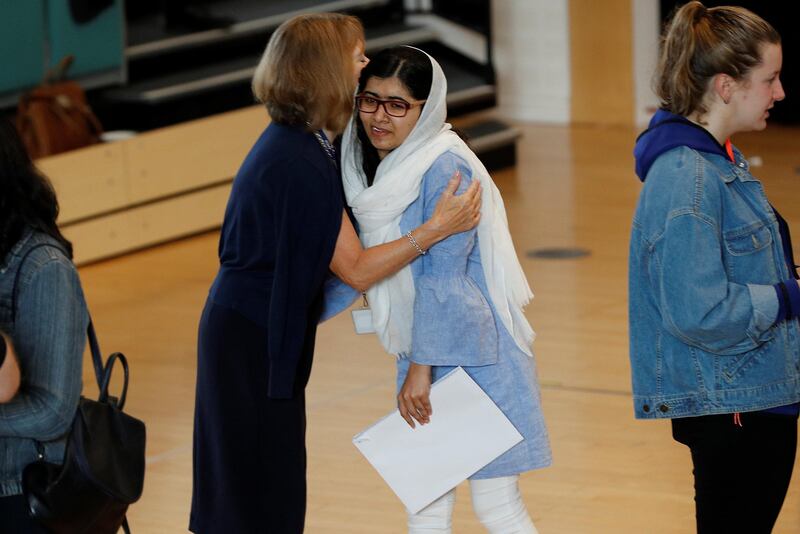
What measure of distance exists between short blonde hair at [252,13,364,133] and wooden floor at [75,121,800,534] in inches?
65.4

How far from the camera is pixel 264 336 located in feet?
10.1

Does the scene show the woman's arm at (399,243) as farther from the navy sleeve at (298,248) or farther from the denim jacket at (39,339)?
the denim jacket at (39,339)

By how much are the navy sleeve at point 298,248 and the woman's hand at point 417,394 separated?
237mm

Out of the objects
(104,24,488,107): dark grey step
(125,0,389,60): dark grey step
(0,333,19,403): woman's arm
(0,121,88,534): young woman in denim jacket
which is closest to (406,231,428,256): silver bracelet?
(0,121,88,534): young woman in denim jacket

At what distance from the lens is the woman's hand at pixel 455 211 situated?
9.60 ft

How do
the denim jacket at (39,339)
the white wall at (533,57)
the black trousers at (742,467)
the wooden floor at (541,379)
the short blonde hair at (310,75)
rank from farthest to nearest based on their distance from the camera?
the white wall at (533,57) < the wooden floor at (541,379) < the short blonde hair at (310,75) < the black trousers at (742,467) < the denim jacket at (39,339)

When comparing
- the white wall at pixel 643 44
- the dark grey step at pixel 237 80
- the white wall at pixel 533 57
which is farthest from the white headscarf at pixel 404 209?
the white wall at pixel 533 57

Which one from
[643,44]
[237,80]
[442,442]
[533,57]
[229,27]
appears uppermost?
[442,442]

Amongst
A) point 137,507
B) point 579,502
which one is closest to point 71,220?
point 137,507

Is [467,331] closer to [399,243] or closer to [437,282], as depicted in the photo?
[437,282]

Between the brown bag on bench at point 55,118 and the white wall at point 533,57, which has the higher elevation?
the brown bag on bench at point 55,118

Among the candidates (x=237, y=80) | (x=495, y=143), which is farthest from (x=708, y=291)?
(x=495, y=143)

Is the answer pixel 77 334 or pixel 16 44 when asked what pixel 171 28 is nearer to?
pixel 16 44

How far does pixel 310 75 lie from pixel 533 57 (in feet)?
30.9
